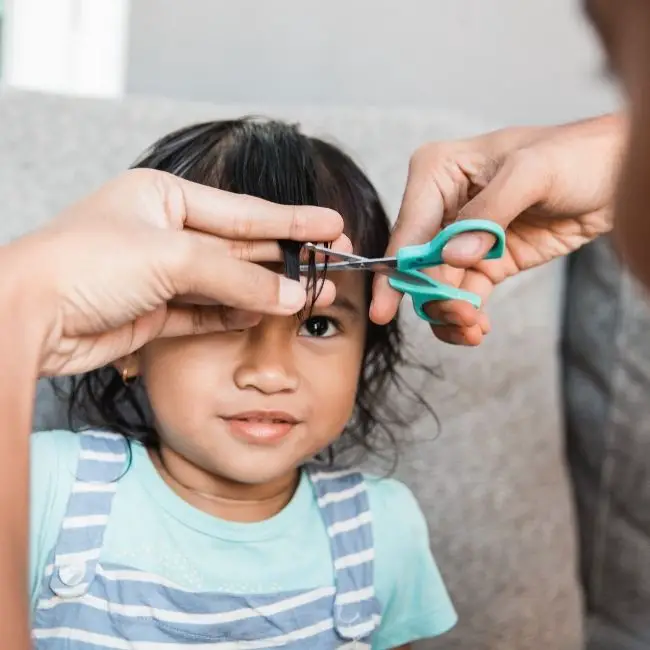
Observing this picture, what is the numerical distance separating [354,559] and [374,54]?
2.39 feet

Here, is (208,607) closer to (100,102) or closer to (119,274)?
(119,274)

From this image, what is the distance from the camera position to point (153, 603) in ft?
2.64

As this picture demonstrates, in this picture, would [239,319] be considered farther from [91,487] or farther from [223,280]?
[91,487]

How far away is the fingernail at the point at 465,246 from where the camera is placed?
2.15ft

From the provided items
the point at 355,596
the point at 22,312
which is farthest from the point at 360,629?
the point at 22,312

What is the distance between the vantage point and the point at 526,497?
1119mm

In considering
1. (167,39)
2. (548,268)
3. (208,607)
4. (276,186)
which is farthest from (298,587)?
(167,39)

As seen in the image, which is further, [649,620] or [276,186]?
[649,620]

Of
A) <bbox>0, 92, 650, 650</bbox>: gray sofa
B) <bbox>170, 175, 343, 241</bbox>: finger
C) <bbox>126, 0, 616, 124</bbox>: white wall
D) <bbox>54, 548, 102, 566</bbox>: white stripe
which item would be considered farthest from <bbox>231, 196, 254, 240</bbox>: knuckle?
<bbox>126, 0, 616, 124</bbox>: white wall

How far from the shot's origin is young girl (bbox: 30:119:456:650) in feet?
2.58

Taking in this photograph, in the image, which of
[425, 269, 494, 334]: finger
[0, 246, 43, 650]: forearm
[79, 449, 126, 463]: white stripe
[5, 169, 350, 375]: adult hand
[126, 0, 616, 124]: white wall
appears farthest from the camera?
[126, 0, 616, 124]: white wall

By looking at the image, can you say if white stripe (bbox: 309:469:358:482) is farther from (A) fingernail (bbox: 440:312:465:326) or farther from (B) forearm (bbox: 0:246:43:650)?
(B) forearm (bbox: 0:246:43:650)

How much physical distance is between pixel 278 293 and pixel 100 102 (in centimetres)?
54

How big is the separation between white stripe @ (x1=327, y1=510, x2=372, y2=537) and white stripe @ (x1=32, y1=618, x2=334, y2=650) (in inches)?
3.6
